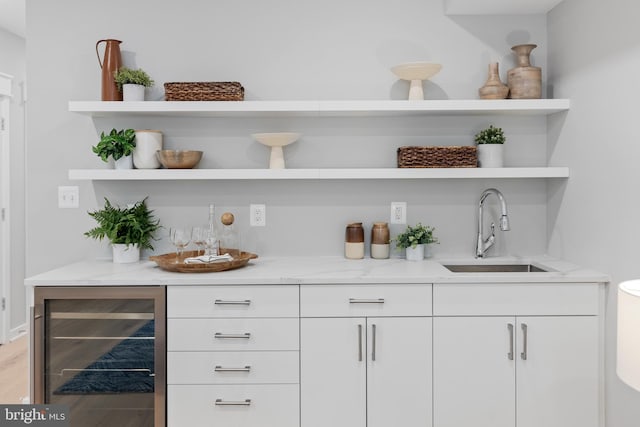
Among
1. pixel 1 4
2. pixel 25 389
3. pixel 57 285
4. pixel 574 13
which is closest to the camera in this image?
pixel 57 285

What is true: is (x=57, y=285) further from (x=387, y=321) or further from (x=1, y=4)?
→ (x=1, y=4)

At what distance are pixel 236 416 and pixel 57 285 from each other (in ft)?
3.16

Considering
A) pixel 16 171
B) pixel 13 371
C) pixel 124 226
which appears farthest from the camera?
pixel 16 171

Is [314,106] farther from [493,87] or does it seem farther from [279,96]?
[493,87]

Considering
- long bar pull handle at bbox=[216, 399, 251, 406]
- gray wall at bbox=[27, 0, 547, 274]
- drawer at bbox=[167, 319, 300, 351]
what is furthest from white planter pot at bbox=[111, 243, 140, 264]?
long bar pull handle at bbox=[216, 399, 251, 406]

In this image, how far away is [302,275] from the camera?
98.7 inches

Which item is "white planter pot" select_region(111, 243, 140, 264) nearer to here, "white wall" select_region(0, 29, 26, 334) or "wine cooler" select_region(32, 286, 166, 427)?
"wine cooler" select_region(32, 286, 166, 427)

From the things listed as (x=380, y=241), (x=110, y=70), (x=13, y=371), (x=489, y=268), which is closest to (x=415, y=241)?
(x=380, y=241)

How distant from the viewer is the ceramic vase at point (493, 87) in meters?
2.85

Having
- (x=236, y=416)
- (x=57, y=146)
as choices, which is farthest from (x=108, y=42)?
(x=236, y=416)

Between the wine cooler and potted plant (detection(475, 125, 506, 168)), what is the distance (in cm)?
172

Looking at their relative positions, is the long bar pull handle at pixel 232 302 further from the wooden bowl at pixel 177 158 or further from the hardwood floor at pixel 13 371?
the hardwood floor at pixel 13 371

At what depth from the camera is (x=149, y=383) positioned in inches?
97.8

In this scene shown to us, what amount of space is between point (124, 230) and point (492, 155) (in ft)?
6.29
